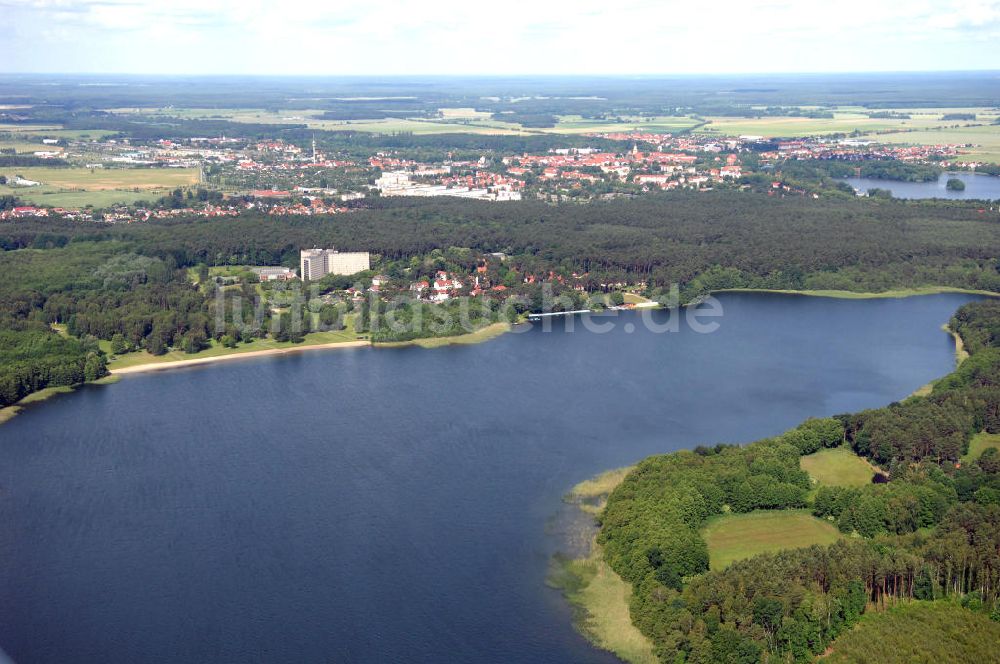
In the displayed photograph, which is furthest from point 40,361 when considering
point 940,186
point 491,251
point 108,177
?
point 940,186

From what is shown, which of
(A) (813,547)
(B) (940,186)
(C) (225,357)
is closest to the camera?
(A) (813,547)

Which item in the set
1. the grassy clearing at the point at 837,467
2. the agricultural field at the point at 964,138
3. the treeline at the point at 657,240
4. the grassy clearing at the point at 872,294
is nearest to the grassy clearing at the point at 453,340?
the treeline at the point at 657,240

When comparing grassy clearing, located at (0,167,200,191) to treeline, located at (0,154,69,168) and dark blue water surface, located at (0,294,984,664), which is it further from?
Result: dark blue water surface, located at (0,294,984,664)

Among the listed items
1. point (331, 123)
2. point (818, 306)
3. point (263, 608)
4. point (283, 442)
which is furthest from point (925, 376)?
point (331, 123)

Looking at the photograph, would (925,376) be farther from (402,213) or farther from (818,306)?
(402,213)

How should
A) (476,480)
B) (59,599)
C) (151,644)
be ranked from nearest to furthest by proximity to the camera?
(151,644), (59,599), (476,480)

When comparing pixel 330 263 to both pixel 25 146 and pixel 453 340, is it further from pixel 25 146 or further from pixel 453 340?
pixel 25 146
